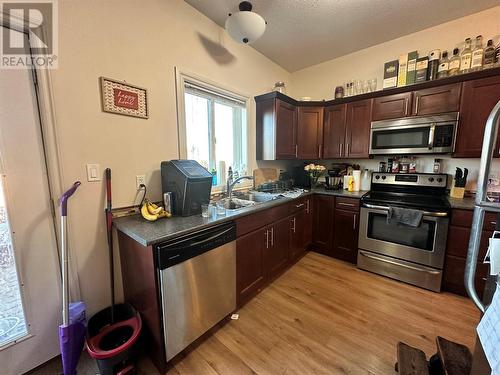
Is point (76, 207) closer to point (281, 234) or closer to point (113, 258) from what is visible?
point (113, 258)

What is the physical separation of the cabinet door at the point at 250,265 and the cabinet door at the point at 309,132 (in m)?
1.56

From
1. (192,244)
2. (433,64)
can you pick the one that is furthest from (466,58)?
(192,244)

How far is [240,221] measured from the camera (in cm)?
170

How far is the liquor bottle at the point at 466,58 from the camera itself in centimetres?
210

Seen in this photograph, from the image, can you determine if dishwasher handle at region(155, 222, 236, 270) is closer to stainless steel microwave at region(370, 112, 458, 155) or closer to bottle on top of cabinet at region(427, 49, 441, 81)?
stainless steel microwave at region(370, 112, 458, 155)

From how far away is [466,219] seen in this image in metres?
1.90

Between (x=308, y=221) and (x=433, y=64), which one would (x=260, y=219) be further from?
(x=433, y=64)

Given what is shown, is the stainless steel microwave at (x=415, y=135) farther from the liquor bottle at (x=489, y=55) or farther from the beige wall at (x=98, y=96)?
the beige wall at (x=98, y=96)

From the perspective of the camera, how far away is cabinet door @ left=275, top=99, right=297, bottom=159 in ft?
8.73

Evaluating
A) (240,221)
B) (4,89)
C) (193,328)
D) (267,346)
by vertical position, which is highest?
(4,89)

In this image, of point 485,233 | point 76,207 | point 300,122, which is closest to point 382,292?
point 485,233

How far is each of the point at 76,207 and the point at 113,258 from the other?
445mm

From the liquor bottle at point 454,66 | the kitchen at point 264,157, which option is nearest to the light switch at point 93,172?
the kitchen at point 264,157

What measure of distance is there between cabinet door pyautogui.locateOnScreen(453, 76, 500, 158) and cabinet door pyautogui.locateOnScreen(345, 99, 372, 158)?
840mm
